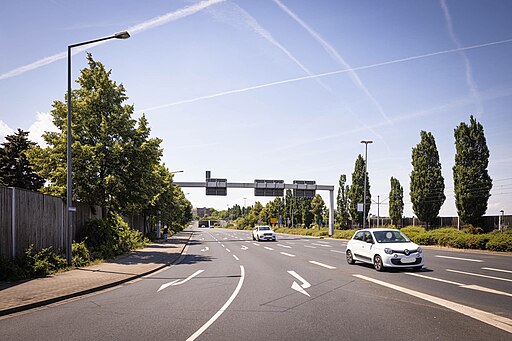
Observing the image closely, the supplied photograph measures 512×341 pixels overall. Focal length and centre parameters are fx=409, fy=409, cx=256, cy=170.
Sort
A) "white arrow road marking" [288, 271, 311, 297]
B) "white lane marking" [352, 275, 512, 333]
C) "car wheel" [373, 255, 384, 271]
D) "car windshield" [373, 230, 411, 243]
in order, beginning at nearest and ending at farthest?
"white lane marking" [352, 275, 512, 333] < "white arrow road marking" [288, 271, 311, 297] < "car wheel" [373, 255, 384, 271] < "car windshield" [373, 230, 411, 243]

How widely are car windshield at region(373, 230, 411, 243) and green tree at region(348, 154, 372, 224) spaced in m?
46.6

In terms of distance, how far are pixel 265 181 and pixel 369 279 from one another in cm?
4115

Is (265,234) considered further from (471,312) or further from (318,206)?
(318,206)

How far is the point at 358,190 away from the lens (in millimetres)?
63188

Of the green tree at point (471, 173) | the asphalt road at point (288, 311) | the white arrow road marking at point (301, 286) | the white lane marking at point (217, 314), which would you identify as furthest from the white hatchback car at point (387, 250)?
the green tree at point (471, 173)

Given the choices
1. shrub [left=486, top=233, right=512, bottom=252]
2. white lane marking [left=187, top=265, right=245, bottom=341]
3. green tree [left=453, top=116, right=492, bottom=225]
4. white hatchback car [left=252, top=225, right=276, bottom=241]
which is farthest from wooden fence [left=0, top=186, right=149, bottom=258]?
green tree [left=453, top=116, right=492, bottom=225]

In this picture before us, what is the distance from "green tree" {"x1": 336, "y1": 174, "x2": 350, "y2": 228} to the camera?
68.3m

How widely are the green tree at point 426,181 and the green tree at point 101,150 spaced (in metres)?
35.7

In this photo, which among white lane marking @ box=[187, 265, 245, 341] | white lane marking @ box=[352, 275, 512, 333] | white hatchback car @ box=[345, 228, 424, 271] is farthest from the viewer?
white hatchback car @ box=[345, 228, 424, 271]

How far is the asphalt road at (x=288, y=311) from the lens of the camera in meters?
6.61

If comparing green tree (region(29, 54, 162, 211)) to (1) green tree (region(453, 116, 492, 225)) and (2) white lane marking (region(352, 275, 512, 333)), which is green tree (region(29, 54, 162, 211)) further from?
(1) green tree (region(453, 116, 492, 225))

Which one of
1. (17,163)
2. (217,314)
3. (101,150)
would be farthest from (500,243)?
(17,163)

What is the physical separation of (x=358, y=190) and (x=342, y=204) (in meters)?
8.46

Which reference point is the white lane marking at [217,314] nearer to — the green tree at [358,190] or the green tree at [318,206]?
the green tree at [358,190]
